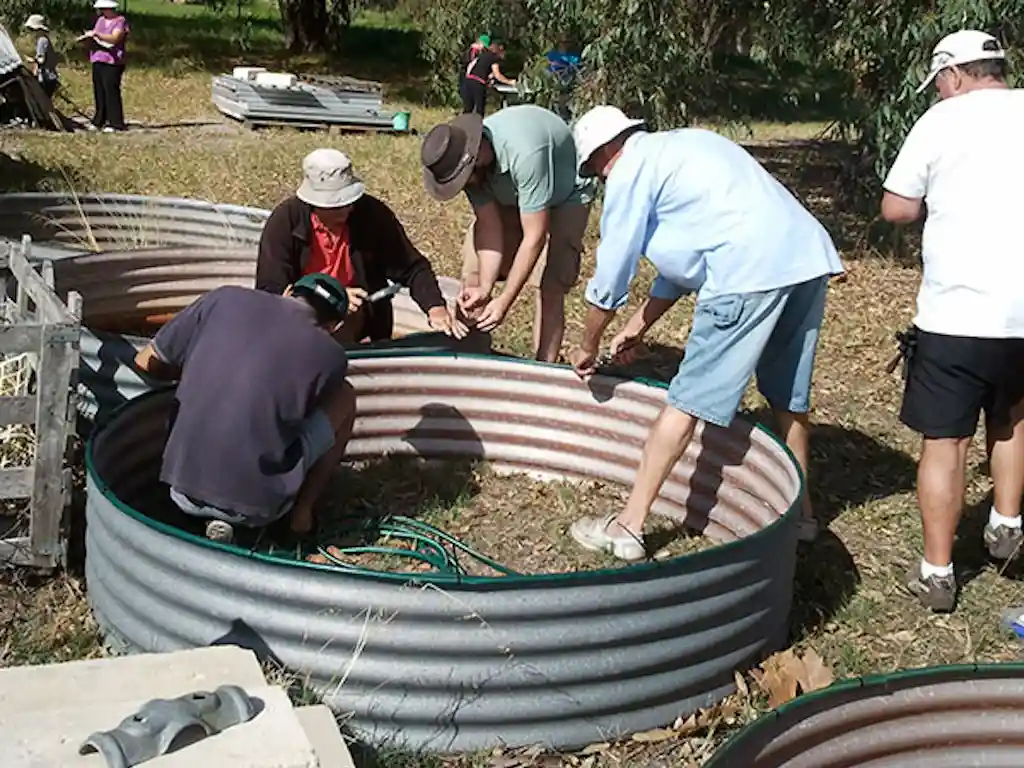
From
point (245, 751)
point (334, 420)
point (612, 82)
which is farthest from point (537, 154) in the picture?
point (612, 82)

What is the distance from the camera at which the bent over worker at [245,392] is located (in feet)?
13.4

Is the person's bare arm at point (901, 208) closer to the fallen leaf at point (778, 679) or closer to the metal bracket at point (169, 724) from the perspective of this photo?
the fallen leaf at point (778, 679)

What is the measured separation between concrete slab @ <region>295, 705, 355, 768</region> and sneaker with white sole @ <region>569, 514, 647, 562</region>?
1837 mm

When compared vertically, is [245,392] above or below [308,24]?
above

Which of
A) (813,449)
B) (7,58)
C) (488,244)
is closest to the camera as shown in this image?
(488,244)

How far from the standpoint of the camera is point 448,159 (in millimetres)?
5395

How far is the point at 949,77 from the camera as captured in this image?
453 centimetres

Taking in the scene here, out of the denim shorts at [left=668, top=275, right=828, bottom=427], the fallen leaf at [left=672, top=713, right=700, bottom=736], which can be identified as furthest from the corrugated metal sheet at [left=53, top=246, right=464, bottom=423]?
the fallen leaf at [left=672, top=713, right=700, bottom=736]

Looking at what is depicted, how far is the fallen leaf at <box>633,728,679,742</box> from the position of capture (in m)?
3.81

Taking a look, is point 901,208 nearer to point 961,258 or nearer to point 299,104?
point 961,258

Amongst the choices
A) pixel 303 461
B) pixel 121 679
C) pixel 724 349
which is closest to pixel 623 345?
pixel 724 349

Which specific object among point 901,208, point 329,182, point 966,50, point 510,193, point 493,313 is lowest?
point 493,313

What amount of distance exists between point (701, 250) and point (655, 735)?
1682mm


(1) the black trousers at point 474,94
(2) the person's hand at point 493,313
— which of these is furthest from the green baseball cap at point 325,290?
(1) the black trousers at point 474,94
